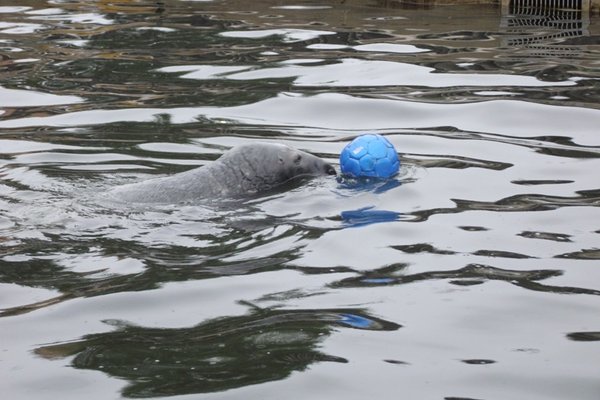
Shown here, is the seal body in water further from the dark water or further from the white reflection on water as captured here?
the white reflection on water

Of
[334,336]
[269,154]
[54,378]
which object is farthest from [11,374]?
[269,154]

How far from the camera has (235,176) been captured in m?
8.25

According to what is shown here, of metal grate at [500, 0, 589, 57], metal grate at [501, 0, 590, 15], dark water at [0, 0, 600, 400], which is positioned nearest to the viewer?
dark water at [0, 0, 600, 400]

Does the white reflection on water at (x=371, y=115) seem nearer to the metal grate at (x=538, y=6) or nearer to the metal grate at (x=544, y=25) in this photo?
the metal grate at (x=544, y=25)

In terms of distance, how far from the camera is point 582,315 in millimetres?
5590

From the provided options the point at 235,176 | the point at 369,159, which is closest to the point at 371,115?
the point at 369,159

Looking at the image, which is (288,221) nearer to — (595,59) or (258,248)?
(258,248)

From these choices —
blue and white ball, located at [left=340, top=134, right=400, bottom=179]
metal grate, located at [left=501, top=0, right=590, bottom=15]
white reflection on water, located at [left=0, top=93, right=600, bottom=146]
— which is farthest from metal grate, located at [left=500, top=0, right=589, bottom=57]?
blue and white ball, located at [left=340, top=134, right=400, bottom=179]

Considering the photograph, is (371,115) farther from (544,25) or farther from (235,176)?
(544,25)

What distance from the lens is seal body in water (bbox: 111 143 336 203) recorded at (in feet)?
26.0

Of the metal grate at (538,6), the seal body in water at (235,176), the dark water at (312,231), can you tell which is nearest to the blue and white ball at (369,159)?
the dark water at (312,231)

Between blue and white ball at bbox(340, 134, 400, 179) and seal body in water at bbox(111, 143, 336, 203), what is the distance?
345 mm

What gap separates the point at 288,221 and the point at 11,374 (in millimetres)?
2793

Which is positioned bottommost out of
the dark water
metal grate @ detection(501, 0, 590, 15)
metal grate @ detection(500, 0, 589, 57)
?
the dark water
